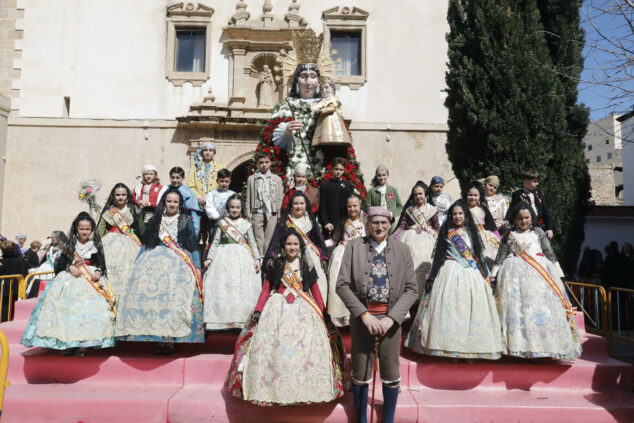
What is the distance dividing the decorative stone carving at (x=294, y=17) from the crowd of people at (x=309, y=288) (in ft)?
33.8

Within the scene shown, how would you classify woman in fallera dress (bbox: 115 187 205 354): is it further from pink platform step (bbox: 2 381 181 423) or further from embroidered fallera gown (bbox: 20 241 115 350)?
pink platform step (bbox: 2 381 181 423)

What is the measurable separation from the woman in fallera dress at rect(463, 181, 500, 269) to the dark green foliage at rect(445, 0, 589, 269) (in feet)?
13.6

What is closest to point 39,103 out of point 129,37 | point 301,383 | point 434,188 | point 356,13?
point 129,37

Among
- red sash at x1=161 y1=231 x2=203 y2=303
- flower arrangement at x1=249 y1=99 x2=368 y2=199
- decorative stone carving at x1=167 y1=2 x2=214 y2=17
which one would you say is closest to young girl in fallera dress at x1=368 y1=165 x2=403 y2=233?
flower arrangement at x1=249 y1=99 x2=368 y2=199

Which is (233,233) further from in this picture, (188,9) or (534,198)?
(188,9)

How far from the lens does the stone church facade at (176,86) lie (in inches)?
595

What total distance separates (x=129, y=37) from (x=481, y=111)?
36.6ft

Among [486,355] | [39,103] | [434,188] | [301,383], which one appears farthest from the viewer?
[39,103]

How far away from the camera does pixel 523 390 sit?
197 inches

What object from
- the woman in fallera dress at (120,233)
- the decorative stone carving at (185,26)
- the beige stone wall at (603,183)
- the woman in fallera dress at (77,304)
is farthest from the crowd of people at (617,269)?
the beige stone wall at (603,183)

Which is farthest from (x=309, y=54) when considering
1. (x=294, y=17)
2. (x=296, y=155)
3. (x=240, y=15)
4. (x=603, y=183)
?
(x=603, y=183)

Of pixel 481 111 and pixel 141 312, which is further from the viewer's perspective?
pixel 481 111

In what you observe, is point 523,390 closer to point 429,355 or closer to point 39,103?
point 429,355

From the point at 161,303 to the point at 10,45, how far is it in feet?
47.7
